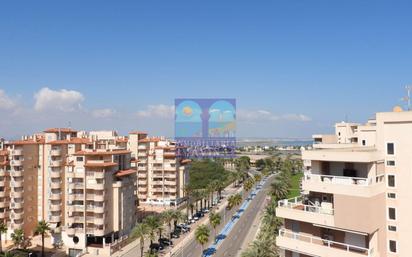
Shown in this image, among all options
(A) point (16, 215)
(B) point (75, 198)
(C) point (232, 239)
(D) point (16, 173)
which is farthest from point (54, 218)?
(C) point (232, 239)

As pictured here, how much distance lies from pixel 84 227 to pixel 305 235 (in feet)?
149

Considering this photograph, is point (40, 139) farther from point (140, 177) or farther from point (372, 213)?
point (372, 213)

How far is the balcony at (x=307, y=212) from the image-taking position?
19.0m

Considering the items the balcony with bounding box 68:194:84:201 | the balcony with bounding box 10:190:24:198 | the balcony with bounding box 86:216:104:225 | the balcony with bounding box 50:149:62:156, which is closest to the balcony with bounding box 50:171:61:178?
the balcony with bounding box 50:149:62:156

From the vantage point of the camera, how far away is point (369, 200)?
57.2 ft

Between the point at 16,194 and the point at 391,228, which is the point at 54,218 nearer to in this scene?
the point at 16,194

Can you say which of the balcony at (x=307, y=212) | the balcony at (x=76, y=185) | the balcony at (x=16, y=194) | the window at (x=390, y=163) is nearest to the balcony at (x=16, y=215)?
the balcony at (x=16, y=194)

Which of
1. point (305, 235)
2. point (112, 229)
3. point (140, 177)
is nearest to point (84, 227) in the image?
point (112, 229)

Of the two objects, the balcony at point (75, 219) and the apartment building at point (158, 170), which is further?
the apartment building at point (158, 170)

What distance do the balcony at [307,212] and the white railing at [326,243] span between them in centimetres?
98

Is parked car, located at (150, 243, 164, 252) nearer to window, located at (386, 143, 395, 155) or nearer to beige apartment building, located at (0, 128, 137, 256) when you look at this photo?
beige apartment building, located at (0, 128, 137, 256)

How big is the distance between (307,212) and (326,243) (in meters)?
1.92

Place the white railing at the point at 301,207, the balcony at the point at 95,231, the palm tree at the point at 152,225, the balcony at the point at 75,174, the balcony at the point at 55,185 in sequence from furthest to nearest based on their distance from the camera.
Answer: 1. the balcony at the point at 55,185
2. the balcony at the point at 75,174
3. the balcony at the point at 95,231
4. the palm tree at the point at 152,225
5. the white railing at the point at 301,207

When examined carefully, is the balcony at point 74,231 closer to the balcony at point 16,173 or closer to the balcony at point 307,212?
the balcony at point 16,173
